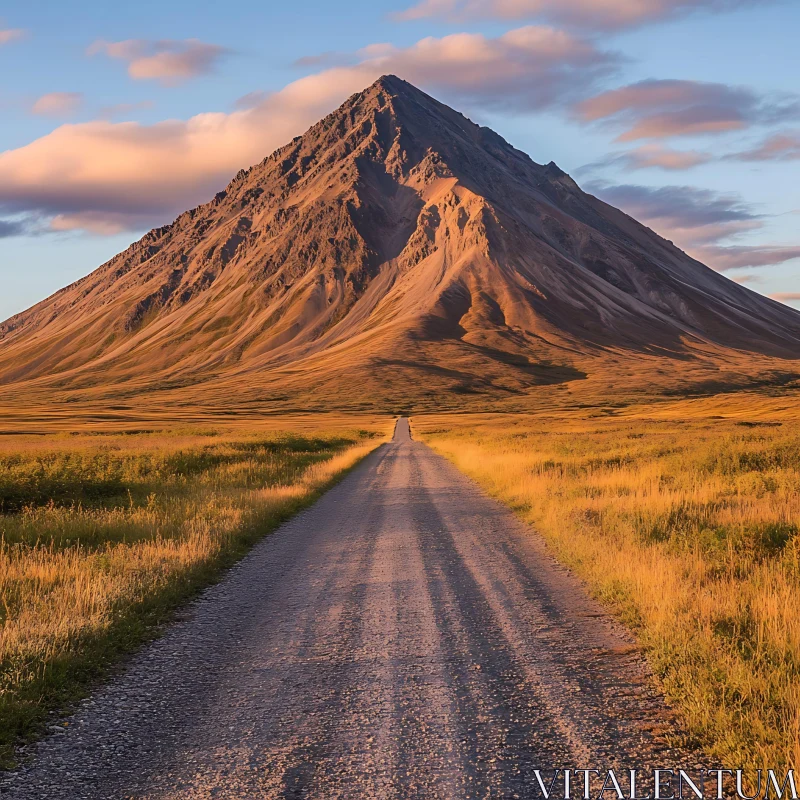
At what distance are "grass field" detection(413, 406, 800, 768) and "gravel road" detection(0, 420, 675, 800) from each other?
0.48 m

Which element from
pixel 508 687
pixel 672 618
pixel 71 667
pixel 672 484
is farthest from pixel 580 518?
pixel 71 667

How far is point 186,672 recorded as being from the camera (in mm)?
7207

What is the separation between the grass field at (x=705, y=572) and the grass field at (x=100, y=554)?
19.5 feet

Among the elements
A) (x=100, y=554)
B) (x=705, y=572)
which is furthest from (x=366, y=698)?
(x=100, y=554)

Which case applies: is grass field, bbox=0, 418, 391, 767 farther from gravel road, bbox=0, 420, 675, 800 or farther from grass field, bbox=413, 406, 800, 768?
grass field, bbox=413, 406, 800, 768

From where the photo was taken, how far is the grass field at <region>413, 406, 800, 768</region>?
577cm

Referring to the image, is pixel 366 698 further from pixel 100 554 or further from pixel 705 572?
A: pixel 100 554

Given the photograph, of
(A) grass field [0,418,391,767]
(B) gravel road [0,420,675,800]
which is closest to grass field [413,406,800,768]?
(B) gravel road [0,420,675,800]

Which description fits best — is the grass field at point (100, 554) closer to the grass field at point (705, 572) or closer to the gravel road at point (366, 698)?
the gravel road at point (366, 698)

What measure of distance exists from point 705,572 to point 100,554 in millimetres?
10135

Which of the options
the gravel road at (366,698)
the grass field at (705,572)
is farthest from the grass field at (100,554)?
the grass field at (705,572)

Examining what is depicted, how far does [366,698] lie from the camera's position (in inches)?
254

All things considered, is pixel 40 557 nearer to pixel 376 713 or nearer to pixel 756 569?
pixel 376 713

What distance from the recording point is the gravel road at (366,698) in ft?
16.8
